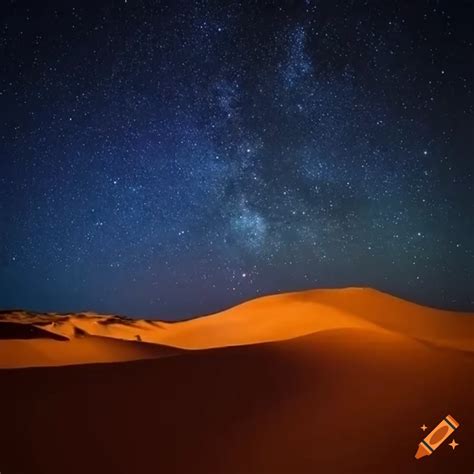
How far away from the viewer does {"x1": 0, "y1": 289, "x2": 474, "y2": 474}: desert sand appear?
4031mm

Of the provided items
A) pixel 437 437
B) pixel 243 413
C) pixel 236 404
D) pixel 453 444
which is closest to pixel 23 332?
pixel 236 404

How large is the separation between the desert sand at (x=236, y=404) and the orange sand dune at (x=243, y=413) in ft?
0.05

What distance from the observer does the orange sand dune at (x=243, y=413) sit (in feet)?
13.1

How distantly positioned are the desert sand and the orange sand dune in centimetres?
1

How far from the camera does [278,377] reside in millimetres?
5859

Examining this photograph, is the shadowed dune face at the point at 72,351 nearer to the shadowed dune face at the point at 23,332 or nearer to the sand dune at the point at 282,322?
the shadowed dune face at the point at 23,332

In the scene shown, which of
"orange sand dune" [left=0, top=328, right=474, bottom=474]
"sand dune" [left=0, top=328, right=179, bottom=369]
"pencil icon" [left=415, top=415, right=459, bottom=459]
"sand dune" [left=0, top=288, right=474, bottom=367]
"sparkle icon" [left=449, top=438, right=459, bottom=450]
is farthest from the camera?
"sand dune" [left=0, top=288, right=474, bottom=367]

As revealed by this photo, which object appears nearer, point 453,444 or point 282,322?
point 453,444

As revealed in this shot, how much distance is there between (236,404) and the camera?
5.06 m

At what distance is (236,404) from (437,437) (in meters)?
2.07

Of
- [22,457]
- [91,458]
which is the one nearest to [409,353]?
[91,458]

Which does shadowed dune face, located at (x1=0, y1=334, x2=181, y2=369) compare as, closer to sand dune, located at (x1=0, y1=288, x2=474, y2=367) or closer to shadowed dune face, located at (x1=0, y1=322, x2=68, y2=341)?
shadowed dune face, located at (x1=0, y1=322, x2=68, y2=341)

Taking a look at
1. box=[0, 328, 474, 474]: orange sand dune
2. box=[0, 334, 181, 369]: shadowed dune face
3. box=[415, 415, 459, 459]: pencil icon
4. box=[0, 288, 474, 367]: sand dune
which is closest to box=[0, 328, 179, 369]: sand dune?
box=[0, 334, 181, 369]: shadowed dune face

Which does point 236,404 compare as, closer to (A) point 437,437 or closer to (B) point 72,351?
(A) point 437,437
